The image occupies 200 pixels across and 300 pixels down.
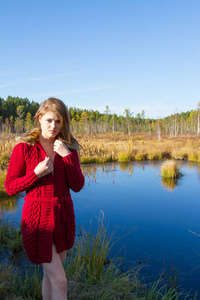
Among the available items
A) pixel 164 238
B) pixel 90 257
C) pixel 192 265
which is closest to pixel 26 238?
pixel 90 257

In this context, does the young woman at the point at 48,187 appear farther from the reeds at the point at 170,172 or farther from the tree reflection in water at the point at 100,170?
the reeds at the point at 170,172

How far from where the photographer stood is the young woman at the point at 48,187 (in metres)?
1.44

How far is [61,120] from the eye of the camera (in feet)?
5.18

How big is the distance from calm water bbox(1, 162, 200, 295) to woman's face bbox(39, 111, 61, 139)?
2.15m

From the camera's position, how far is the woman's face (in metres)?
1.55

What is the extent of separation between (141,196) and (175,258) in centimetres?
299

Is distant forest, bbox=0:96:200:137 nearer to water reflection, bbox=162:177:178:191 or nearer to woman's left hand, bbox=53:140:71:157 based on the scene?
A: water reflection, bbox=162:177:178:191

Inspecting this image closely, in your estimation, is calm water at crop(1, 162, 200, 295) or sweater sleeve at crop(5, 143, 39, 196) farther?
calm water at crop(1, 162, 200, 295)

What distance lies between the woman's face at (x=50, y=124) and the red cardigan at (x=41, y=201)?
0.29 ft

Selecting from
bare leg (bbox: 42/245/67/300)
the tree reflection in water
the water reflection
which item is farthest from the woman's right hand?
the tree reflection in water

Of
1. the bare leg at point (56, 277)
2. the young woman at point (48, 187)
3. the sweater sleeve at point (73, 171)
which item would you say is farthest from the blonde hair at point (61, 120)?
the bare leg at point (56, 277)

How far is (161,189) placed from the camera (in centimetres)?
710

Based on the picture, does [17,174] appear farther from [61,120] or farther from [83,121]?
[83,121]

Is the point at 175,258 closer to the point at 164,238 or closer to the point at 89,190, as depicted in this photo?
the point at 164,238
